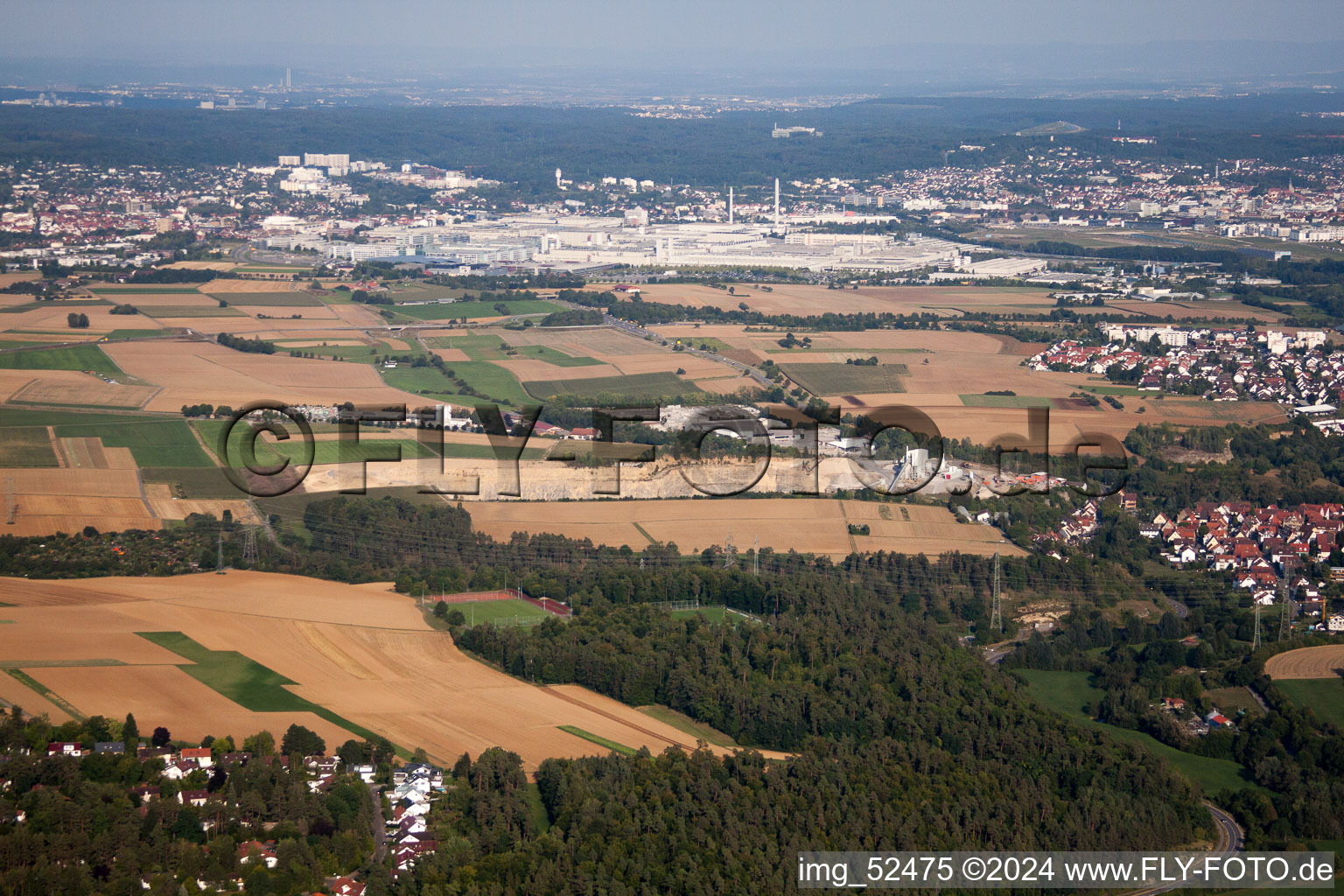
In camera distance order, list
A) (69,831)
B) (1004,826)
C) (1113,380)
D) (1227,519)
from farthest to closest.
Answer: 1. (1113,380)
2. (1227,519)
3. (1004,826)
4. (69,831)

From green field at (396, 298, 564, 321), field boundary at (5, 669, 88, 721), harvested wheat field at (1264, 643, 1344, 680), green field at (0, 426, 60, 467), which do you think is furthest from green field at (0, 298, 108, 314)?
harvested wheat field at (1264, 643, 1344, 680)

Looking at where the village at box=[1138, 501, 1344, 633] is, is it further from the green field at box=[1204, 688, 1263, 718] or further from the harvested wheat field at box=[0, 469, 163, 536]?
the harvested wheat field at box=[0, 469, 163, 536]

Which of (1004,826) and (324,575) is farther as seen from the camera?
(324,575)

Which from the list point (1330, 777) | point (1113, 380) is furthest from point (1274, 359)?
point (1330, 777)

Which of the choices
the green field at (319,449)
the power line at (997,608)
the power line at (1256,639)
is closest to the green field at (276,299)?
the green field at (319,449)

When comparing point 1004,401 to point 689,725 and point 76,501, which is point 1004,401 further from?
point 76,501

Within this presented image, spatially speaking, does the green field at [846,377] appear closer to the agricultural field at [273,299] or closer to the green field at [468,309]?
the green field at [468,309]

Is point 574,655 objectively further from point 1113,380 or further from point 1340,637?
point 1113,380
